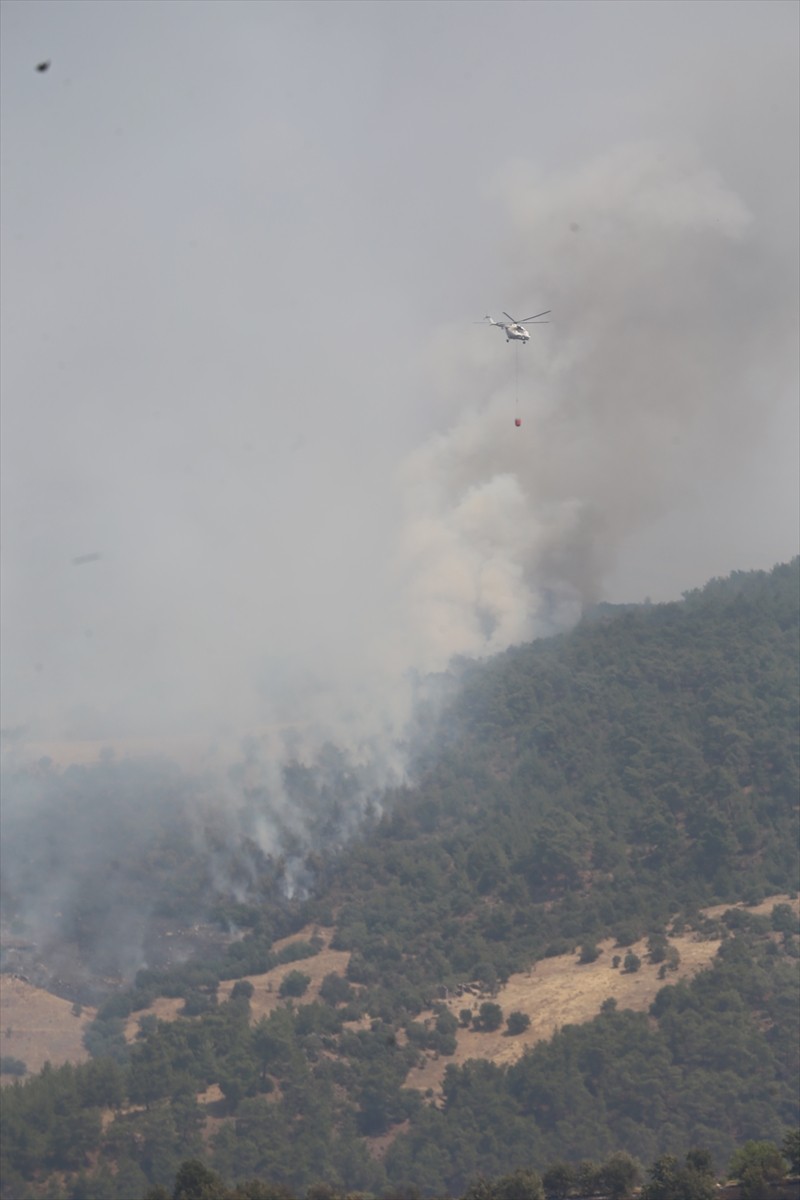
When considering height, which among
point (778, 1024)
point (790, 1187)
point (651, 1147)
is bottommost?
point (790, 1187)

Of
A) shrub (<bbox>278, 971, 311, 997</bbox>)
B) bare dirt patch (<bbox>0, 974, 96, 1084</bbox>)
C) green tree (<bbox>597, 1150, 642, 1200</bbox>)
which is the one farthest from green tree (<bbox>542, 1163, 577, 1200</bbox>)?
shrub (<bbox>278, 971, 311, 997</bbox>)

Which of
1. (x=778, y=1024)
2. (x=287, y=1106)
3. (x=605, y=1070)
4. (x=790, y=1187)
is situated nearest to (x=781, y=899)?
(x=778, y=1024)

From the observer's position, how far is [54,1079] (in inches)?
6102

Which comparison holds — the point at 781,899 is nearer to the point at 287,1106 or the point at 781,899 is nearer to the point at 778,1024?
the point at 778,1024

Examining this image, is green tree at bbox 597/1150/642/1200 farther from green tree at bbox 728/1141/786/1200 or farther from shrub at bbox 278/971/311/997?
shrub at bbox 278/971/311/997

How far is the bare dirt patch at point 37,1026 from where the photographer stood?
176 metres

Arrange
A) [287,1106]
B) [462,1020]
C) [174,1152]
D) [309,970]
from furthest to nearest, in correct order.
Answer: [309,970] → [462,1020] → [287,1106] → [174,1152]

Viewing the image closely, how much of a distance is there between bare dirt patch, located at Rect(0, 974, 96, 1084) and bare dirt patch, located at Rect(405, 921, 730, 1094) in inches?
→ 1493

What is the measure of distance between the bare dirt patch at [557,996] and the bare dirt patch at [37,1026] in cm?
3793

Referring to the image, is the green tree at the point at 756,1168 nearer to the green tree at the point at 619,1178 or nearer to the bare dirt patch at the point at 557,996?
the green tree at the point at 619,1178

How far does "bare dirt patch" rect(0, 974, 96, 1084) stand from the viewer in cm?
17625

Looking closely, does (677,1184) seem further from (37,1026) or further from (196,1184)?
(37,1026)

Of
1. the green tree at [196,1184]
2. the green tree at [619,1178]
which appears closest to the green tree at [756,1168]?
the green tree at [619,1178]

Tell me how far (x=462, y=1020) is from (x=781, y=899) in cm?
4265
